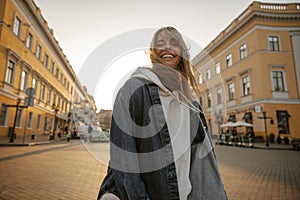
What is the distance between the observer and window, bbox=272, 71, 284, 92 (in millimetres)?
20656

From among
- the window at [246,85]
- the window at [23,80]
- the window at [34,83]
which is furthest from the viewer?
the window at [246,85]

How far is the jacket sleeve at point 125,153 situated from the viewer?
896 millimetres

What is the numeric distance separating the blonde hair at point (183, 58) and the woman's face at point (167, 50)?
19 mm

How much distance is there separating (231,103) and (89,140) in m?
25.5

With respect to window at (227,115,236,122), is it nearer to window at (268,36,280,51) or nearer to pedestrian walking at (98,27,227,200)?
window at (268,36,280,51)

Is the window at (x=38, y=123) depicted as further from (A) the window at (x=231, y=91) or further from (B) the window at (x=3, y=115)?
(A) the window at (x=231, y=91)

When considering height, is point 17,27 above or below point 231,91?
above

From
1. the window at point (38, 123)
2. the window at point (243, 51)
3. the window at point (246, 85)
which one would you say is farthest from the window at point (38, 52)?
the window at point (246, 85)

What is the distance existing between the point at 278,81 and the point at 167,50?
23.3 meters

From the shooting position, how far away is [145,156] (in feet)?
3.35

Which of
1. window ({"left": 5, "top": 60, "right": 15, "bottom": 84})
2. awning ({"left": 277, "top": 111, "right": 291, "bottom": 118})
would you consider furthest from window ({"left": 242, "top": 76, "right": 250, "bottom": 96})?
window ({"left": 5, "top": 60, "right": 15, "bottom": 84})

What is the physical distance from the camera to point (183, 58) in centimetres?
142

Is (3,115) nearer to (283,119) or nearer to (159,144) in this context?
(159,144)

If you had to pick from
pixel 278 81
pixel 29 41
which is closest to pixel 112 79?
pixel 278 81
